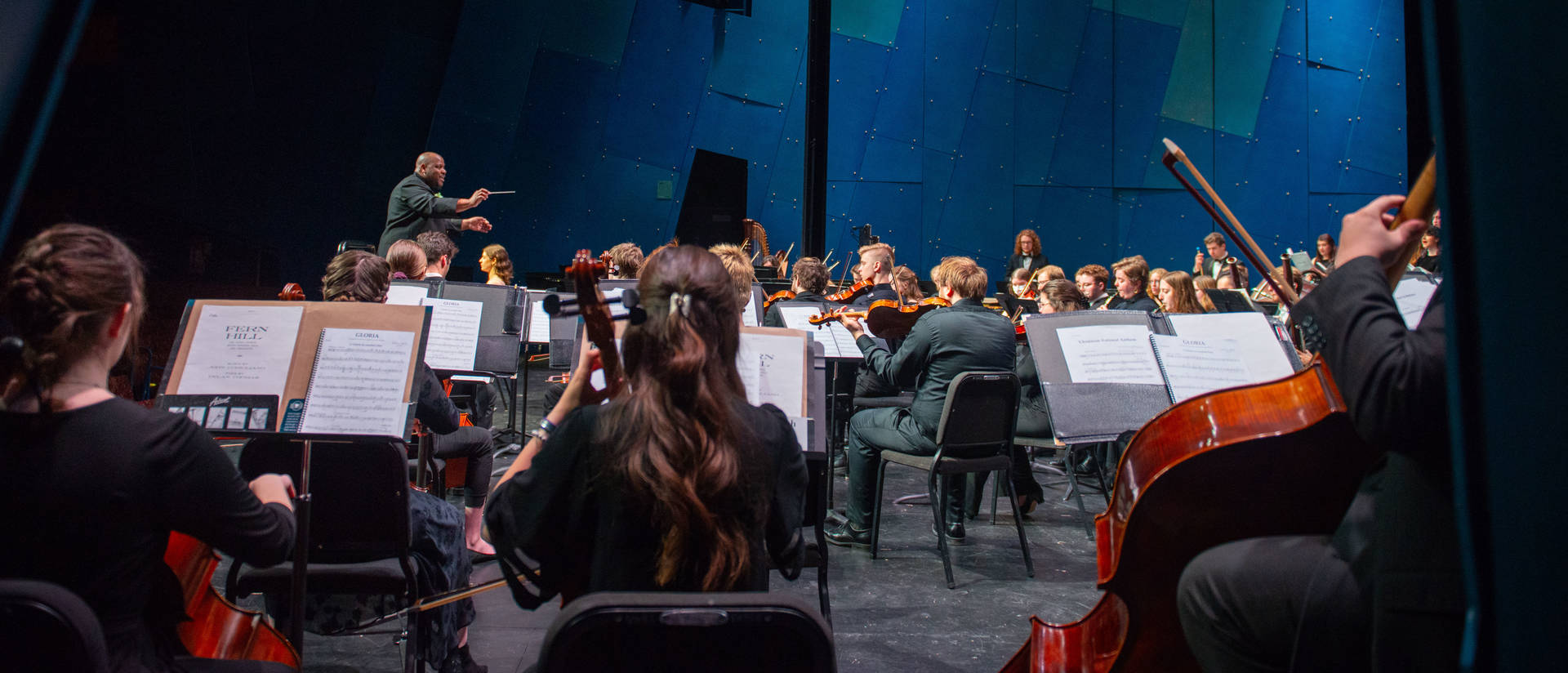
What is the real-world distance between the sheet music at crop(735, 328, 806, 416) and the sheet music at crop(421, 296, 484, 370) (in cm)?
180

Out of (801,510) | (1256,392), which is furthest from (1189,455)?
(801,510)

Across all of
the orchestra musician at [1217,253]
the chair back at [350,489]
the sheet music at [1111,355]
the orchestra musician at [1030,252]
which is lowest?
the chair back at [350,489]

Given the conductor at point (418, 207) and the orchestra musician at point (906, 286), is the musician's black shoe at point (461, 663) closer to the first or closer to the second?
the orchestra musician at point (906, 286)

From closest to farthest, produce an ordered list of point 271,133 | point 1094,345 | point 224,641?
point 224,641 → point 1094,345 → point 271,133

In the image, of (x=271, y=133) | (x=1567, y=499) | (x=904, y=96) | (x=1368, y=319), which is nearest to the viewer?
(x=1567, y=499)

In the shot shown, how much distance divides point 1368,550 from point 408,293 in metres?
3.90

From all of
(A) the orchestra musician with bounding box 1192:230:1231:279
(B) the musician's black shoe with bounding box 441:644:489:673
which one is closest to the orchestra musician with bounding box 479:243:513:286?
(B) the musician's black shoe with bounding box 441:644:489:673

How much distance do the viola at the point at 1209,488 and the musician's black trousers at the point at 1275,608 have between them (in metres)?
0.13

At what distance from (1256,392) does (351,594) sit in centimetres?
228

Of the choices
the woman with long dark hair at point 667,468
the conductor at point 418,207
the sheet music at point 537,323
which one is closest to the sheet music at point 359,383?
the woman with long dark hair at point 667,468

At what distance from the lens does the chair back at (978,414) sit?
11.6 feet

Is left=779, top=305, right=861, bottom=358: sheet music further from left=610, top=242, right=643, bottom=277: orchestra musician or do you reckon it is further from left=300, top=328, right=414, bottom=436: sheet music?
left=300, top=328, right=414, bottom=436: sheet music

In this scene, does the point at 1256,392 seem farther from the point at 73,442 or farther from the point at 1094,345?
the point at 73,442

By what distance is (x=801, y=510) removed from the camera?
63.1 inches
